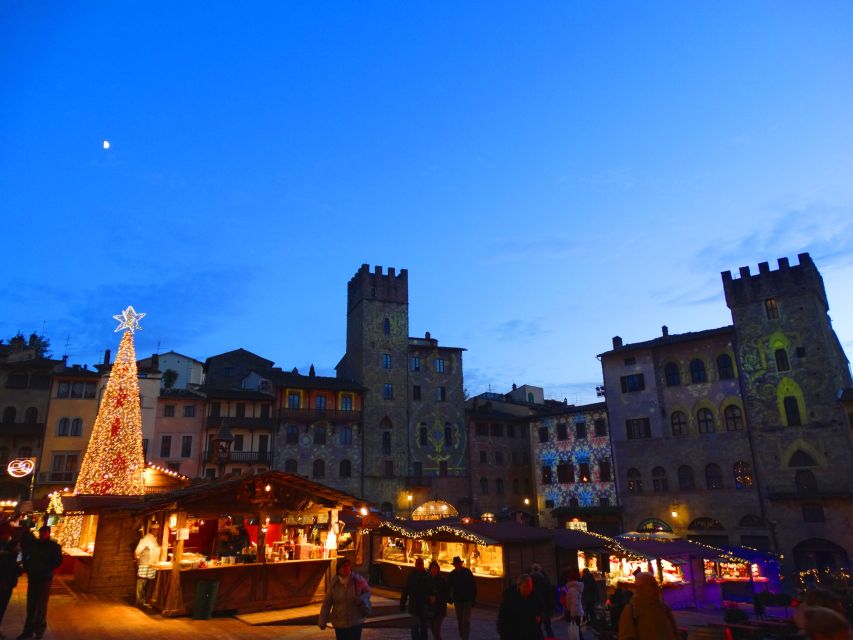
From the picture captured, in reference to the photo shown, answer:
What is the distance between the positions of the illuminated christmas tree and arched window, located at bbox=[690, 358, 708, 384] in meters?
32.4

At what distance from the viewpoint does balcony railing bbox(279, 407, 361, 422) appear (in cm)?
4316

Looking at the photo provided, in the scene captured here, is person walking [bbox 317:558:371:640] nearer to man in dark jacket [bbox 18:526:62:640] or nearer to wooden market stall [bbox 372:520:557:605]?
man in dark jacket [bbox 18:526:62:640]

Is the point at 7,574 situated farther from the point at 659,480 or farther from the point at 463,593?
the point at 659,480

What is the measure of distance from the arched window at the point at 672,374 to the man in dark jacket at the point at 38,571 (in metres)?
36.8

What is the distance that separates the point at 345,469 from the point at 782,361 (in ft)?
98.5

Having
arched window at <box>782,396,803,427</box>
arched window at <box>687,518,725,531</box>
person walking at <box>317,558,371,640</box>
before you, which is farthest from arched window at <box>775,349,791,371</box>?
person walking at <box>317,558,371,640</box>

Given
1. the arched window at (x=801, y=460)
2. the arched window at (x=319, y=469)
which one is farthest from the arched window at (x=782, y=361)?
the arched window at (x=319, y=469)

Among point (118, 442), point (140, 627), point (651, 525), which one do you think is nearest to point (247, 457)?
point (118, 442)

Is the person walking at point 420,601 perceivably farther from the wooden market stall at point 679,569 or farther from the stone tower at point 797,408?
the stone tower at point 797,408

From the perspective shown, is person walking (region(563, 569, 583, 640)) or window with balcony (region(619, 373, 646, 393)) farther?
window with balcony (region(619, 373, 646, 393))

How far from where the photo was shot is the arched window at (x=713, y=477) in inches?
1408

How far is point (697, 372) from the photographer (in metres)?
38.2

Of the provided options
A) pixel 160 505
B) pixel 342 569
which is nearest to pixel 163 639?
pixel 160 505

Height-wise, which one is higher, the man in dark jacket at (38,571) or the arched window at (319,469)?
the arched window at (319,469)
